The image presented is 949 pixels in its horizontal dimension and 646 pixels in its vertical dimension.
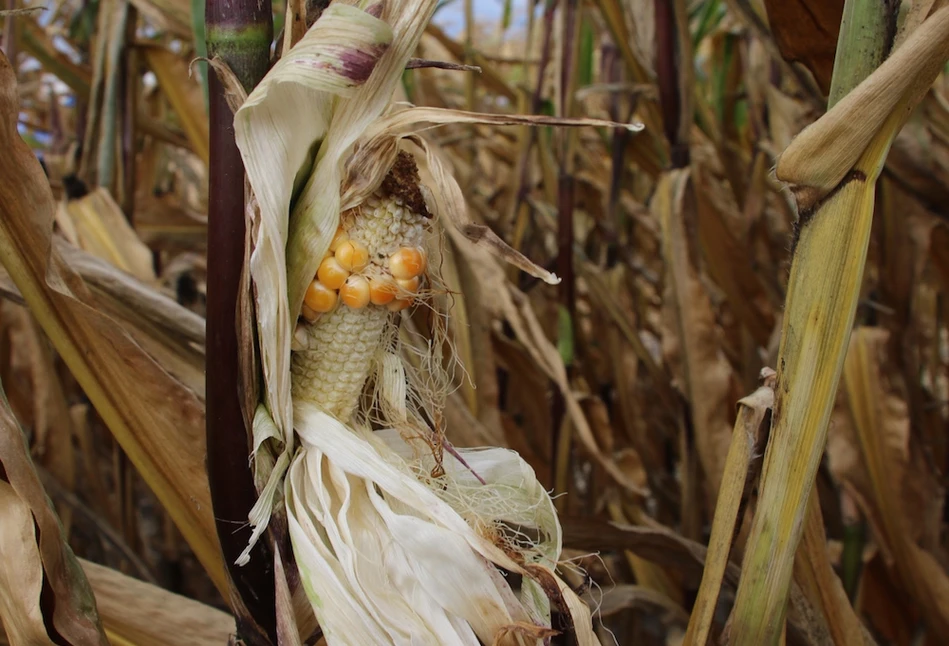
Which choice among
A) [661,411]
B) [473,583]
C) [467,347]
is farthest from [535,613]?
[661,411]

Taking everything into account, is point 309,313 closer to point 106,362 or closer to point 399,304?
point 399,304

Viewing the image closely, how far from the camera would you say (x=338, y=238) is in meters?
0.33

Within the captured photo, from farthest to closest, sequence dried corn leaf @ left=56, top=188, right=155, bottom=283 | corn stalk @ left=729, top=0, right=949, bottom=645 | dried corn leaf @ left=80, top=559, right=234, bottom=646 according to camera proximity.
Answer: dried corn leaf @ left=56, top=188, right=155, bottom=283 → dried corn leaf @ left=80, top=559, right=234, bottom=646 → corn stalk @ left=729, top=0, right=949, bottom=645

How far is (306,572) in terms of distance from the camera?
12.8 inches

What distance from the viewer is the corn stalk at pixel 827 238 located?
1.01ft

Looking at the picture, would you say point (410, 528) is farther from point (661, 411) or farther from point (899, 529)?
point (661, 411)

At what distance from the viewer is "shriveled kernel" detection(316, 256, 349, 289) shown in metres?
0.33

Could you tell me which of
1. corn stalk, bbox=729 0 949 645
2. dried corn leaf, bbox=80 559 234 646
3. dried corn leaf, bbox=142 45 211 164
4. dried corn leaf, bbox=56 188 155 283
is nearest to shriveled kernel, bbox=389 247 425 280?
corn stalk, bbox=729 0 949 645

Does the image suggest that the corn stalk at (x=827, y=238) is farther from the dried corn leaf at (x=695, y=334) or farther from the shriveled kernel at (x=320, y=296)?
the dried corn leaf at (x=695, y=334)

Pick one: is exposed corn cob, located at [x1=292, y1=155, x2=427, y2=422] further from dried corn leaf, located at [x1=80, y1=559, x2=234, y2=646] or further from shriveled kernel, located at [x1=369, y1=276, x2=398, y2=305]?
dried corn leaf, located at [x1=80, y1=559, x2=234, y2=646]

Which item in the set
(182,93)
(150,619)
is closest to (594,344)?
(182,93)

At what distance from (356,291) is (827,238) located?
0.64 ft

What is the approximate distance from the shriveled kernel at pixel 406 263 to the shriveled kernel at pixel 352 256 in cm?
1

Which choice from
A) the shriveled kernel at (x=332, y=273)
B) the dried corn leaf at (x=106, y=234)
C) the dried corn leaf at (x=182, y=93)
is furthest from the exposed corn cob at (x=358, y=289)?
the dried corn leaf at (x=182, y=93)
